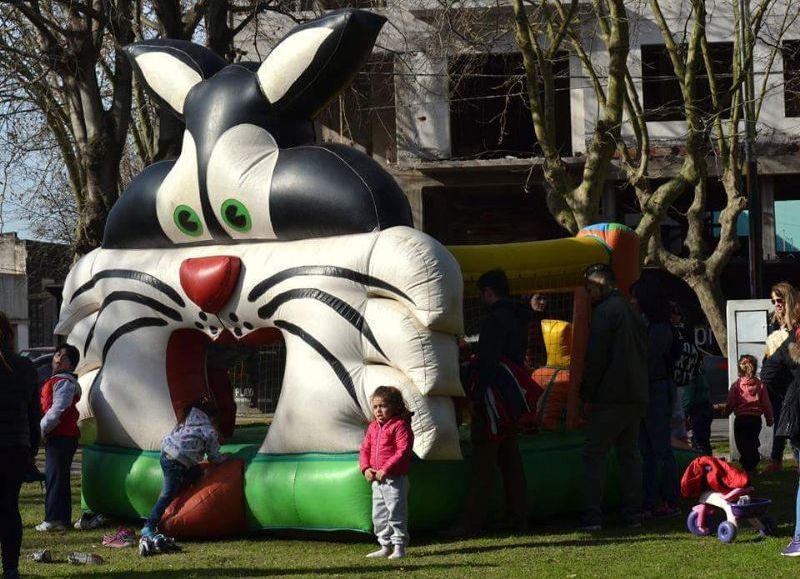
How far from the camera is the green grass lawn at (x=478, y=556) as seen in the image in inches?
290

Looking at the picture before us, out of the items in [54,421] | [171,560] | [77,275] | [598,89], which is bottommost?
[171,560]

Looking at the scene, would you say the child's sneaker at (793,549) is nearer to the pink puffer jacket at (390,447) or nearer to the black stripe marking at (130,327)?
the pink puffer jacket at (390,447)

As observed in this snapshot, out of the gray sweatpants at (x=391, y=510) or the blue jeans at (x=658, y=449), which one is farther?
the blue jeans at (x=658, y=449)

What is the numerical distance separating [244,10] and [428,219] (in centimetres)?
1276

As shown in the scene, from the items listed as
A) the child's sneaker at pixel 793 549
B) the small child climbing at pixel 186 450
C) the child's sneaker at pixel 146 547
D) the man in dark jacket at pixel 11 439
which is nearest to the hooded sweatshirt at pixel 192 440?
the small child climbing at pixel 186 450

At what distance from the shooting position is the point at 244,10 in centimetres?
1580

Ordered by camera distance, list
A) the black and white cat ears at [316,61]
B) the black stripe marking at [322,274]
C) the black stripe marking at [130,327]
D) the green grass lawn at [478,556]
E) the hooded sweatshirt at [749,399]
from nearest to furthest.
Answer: the green grass lawn at [478,556], the black stripe marking at [322,274], the black and white cat ears at [316,61], the black stripe marking at [130,327], the hooded sweatshirt at [749,399]

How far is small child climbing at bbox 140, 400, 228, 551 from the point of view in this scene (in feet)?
28.9

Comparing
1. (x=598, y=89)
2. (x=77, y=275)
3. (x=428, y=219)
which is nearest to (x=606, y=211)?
(x=428, y=219)

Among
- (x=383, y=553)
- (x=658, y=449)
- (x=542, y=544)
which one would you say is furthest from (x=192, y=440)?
(x=658, y=449)

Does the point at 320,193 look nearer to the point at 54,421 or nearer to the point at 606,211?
the point at 54,421

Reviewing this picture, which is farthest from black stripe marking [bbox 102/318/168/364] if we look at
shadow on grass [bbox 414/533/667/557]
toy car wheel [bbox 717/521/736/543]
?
toy car wheel [bbox 717/521/736/543]

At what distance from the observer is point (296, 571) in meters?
7.62

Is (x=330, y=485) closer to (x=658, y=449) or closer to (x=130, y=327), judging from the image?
(x=130, y=327)
